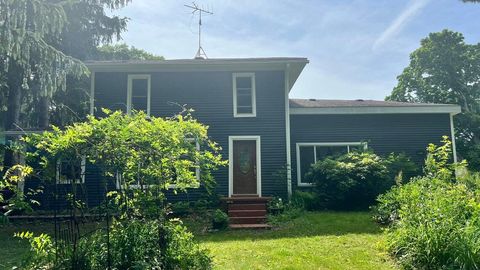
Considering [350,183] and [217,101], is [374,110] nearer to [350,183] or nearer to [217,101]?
[350,183]

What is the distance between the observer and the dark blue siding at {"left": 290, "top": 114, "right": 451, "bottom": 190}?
13.8 meters

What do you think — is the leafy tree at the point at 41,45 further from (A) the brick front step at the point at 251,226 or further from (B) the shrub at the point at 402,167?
(B) the shrub at the point at 402,167

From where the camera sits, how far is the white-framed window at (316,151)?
536 inches

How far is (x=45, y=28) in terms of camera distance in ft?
32.6

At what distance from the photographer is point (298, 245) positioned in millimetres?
7570

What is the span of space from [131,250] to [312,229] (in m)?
5.35

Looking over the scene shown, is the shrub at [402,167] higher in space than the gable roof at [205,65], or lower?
lower

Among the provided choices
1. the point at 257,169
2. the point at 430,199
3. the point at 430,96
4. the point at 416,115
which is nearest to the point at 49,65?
the point at 257,169

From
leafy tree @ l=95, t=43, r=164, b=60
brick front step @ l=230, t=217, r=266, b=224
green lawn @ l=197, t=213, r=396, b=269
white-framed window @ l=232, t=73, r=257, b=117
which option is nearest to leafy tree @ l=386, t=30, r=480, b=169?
white-framed window @ l=232, t=73, r=257, b=117

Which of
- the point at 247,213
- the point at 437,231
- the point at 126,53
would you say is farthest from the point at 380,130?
the point at 126,53

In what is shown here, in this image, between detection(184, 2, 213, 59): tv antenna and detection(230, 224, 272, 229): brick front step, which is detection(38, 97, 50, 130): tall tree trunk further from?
detection(230, 224, 272, 229): brick front step

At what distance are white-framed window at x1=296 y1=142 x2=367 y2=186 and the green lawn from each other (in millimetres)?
3309

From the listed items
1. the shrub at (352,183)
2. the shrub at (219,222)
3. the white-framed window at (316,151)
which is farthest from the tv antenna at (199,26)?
the shrub at (219,222)

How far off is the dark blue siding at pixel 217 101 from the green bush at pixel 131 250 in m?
7.52
